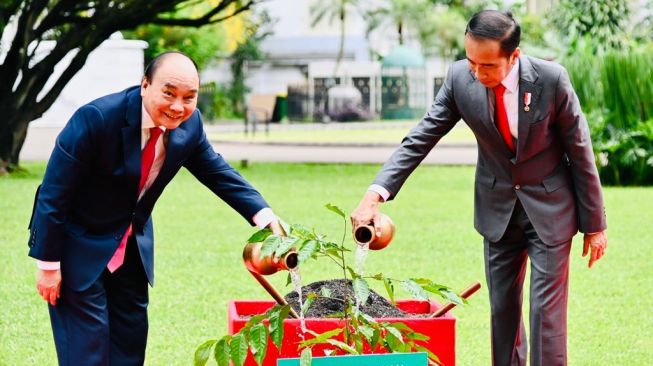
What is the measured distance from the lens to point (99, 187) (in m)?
4.85

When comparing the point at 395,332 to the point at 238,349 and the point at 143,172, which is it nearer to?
the point at 238,349

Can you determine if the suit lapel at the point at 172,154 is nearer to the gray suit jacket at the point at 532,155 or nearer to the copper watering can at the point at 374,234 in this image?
the copper watering can at the point at 374,234

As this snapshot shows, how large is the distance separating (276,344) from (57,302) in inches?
36.9

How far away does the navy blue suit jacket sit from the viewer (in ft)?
15.3

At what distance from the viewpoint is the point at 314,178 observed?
18.7m

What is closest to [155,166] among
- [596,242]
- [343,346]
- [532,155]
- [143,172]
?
[143,172]

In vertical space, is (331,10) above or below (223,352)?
below

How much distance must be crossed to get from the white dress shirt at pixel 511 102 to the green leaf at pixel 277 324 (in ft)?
2.68

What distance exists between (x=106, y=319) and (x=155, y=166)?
621mm

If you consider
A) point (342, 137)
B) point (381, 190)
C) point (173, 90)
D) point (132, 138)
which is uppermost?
point (173, 90)

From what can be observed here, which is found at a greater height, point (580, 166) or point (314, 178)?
point (580, 166)

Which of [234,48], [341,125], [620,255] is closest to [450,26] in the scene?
[234,48]

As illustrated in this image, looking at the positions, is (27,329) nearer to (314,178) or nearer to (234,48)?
(314,178)

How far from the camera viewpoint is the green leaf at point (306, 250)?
4469 mm
